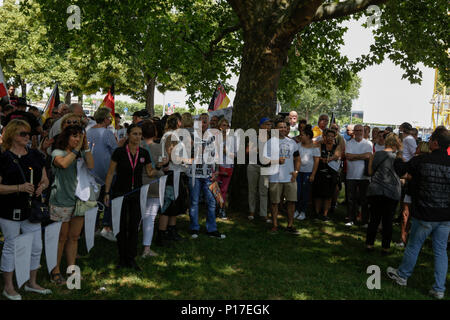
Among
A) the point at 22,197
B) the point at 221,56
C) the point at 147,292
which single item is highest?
the point at 221,56

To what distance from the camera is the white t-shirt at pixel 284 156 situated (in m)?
7.46

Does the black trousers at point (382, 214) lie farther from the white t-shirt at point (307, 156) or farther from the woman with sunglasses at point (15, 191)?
the woman with sunglasses at point (15, 191)

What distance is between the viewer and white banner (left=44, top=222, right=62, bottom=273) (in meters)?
4.26

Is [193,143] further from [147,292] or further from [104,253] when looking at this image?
[147,292]

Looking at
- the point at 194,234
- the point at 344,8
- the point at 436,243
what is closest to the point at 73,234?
the point at 194,234

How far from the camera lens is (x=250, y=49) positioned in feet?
27.4

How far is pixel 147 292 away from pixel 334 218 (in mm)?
5733

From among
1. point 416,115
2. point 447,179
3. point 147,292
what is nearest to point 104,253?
point 147,292

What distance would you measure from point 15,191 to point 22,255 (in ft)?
2.26

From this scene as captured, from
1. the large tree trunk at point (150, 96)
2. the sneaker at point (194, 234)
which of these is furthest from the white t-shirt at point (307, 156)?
the large tree trunk at point (150, 96)

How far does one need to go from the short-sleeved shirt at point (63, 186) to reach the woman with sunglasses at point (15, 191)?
0.79ft

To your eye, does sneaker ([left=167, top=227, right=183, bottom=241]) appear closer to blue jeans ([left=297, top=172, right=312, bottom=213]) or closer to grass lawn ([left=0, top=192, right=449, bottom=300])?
grass lawn ([left=0, top=192, right=449, bottom=300])

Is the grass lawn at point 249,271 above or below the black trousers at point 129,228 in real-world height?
below

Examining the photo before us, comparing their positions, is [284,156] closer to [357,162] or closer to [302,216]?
[357,162]
